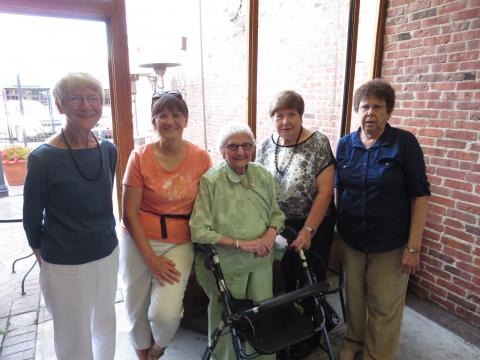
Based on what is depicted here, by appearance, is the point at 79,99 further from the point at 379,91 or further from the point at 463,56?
the point at 463,56

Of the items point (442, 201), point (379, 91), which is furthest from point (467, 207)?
point (379, 91)

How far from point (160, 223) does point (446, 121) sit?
2167 mm

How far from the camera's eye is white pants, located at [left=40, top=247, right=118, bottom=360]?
150 cm

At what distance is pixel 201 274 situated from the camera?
5.95ft

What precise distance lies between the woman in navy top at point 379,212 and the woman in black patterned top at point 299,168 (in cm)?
12

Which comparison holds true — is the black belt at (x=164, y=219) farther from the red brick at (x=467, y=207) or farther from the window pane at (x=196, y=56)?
the red brick at (x=467, y=207)

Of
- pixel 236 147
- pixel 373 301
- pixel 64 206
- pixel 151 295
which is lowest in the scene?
pixel 373 301

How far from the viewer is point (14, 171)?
2.41 meters

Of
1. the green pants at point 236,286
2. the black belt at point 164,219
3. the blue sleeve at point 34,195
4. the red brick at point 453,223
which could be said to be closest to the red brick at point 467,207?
the red brick at point 453,223

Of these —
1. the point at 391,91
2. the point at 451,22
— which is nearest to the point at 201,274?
the point at 391,91

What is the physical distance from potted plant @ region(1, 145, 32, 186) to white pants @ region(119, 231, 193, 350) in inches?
41.9

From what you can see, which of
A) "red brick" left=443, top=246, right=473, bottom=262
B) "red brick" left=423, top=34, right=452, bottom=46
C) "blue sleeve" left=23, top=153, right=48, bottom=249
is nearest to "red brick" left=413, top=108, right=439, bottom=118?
"red brick" left=423, top=34, right=452, bottom=46

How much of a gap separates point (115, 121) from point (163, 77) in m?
0.52

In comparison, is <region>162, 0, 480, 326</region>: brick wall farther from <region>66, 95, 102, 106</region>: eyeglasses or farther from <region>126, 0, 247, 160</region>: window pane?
<region>66, 95, 102, 106</region>: eyeglasses
